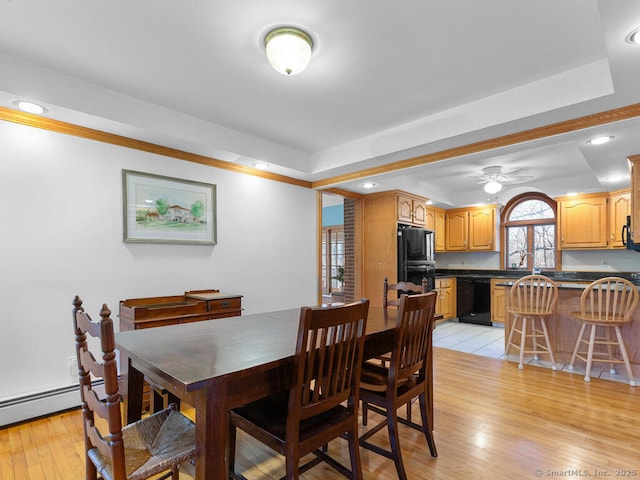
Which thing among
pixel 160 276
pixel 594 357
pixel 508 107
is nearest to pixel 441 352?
pixel 594 357

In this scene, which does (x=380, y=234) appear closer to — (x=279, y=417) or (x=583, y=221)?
(x=583, y=221)

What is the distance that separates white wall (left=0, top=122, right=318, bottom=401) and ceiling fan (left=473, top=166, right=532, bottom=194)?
3.38 m

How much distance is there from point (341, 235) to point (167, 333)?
18.3 ft

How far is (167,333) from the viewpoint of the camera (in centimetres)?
179

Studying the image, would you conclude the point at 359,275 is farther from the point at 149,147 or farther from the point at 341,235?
the point at 149,147

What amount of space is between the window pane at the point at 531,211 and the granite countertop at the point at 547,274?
971mm

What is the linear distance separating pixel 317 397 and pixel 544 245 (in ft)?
19.6

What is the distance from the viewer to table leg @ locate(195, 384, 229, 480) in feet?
3.77

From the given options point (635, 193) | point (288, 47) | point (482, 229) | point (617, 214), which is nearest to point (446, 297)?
point (482, 229)

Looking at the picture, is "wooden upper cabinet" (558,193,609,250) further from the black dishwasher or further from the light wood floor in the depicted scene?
the light wood floor

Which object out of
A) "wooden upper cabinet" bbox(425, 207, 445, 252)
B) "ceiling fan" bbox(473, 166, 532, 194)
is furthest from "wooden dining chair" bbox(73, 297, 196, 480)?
"wooden upper cabinet" bbox(425, 207, 445, 252)

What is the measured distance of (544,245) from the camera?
5.89 meters

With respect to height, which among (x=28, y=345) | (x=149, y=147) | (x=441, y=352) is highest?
(x=149, y=147)

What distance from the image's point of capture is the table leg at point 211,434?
115cm
